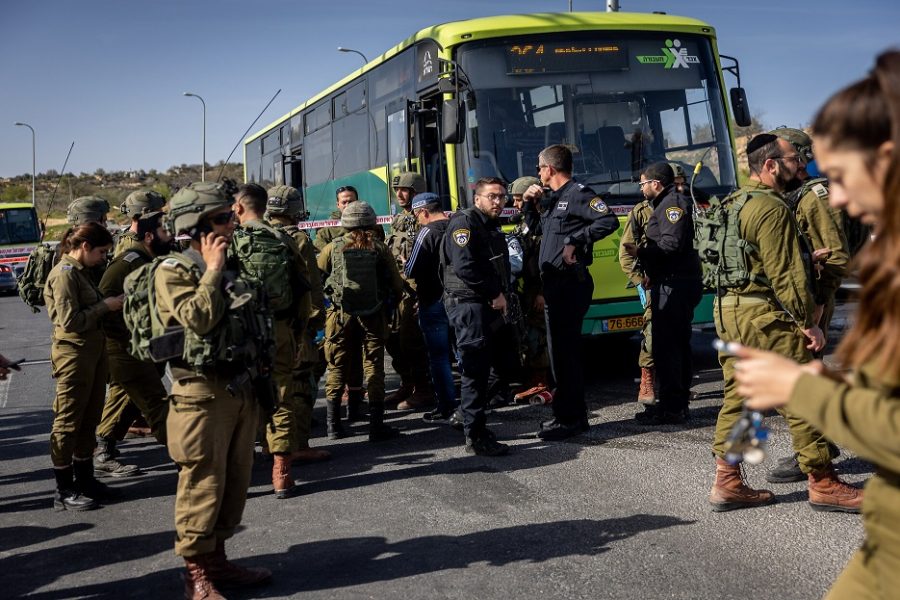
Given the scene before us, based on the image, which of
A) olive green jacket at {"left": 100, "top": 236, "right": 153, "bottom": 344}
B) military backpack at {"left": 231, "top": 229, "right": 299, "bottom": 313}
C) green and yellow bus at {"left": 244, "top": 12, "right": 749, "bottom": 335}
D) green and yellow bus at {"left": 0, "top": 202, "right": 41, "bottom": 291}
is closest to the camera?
military backpack at {"left": 231, "top": 229, "right": 299, "bottom": 313}

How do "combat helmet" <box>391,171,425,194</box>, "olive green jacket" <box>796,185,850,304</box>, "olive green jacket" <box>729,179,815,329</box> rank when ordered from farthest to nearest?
"combat helmet" <box>391,171,425,194</box> < "olive green jacket" <box>796,185,850,304</box> < "olive green jacket" <box>729,179,815,329</box>

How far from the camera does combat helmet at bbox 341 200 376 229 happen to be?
725 centimetres

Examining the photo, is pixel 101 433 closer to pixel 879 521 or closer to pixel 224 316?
pixel 224 316

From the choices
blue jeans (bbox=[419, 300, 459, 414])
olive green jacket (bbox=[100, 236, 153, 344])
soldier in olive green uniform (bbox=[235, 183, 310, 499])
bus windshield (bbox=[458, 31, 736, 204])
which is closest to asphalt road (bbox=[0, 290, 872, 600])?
soldier in olive green uniform (bbox=[235, 183, 310, 499])

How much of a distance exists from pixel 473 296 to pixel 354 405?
2.14 m

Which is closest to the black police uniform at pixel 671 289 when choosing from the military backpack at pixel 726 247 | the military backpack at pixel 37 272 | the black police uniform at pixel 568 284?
the black police uniform at pixel 568 284

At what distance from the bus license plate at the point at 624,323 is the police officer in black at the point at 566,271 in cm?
196

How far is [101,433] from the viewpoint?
6.88 metres

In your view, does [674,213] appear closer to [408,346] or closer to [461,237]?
[461,237]

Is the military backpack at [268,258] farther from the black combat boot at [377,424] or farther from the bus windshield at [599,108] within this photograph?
the bus windshield at [599,108]

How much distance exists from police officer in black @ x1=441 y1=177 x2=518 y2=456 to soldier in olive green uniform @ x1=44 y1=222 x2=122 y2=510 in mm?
2293

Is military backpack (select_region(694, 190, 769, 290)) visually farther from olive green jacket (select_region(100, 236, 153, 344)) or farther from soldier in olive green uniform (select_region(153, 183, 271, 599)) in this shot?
olive green jacket (select_region(100, 236, 153, 344))

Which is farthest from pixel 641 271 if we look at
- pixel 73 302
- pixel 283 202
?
pixel 73 302

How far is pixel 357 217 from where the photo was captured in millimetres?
7242
